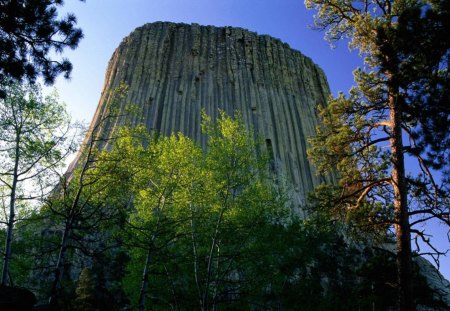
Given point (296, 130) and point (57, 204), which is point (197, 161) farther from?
point (296, 130)

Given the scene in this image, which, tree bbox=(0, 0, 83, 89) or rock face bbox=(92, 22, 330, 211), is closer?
tree bbox=(0, 0, 83, 89)

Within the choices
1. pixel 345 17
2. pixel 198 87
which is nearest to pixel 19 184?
pixel 345 17

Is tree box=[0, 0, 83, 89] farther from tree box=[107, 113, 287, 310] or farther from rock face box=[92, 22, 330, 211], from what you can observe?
rock face box=[92, 22, 330, 211]

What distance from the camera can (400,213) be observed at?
8812mm

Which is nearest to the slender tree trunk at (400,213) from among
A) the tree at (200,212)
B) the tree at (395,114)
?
the tree at (395,114)

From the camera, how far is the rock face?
36094 millimetres

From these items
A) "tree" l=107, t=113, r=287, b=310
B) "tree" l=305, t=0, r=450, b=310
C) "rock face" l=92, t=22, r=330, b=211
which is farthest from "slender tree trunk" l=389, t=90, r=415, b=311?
"rock face" l=92, t=22, r=330, b=211

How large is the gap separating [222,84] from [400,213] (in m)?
31.8

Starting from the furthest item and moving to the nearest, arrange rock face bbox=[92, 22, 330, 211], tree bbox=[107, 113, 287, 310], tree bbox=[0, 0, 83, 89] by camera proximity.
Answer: rock face bbox=[92, 22, 330, 211], tree bbox=[107, 113, 287, 310], tree bbox=[0, 0, 83, 89]

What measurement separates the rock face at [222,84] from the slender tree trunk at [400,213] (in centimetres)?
2338

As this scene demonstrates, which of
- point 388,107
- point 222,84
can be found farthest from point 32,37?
point 222,84

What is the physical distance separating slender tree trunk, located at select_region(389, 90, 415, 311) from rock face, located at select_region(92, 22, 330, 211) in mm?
23384

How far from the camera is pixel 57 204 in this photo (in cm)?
1147

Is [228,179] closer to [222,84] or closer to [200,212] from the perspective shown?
[200,212]
